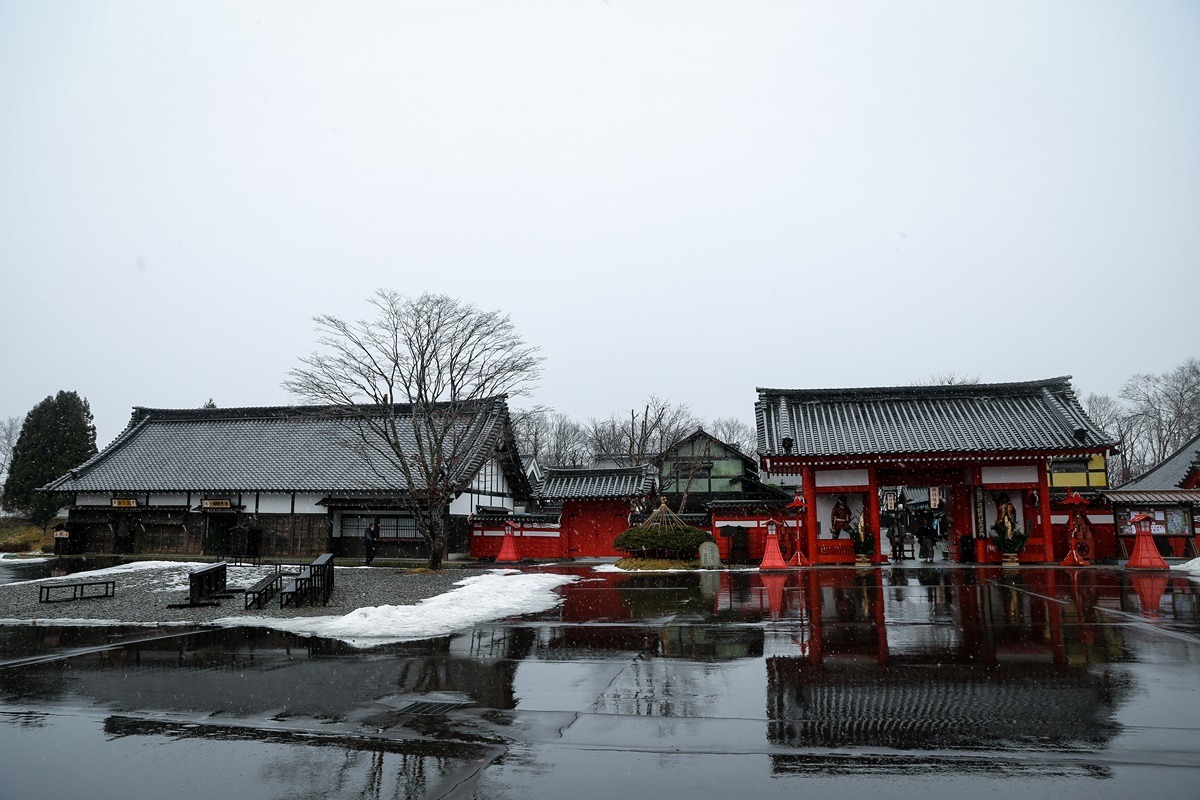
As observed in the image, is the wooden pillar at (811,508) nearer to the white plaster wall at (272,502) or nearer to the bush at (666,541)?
the bush at (666,541)

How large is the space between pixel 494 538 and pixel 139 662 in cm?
2344

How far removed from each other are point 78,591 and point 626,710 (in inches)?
623

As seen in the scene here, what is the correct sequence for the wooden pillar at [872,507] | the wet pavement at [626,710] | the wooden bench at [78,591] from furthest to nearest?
the wooden pillar at [872,507] → the wooden bench at [78,591] → the wet pavement at [626,710]

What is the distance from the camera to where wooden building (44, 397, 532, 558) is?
101ft

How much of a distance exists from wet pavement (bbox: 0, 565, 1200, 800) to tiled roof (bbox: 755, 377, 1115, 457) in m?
11.9

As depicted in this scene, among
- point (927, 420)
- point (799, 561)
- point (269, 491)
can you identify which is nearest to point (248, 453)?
point (269, 491)

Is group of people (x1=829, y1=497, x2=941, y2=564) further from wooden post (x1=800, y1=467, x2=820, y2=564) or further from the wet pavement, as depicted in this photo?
the wet pavement

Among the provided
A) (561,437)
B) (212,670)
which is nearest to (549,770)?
(212,670)

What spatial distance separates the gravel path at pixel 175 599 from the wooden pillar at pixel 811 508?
10887mm

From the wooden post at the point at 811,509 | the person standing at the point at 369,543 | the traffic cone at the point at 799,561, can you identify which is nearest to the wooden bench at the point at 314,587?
the person standing at the point at 369,543

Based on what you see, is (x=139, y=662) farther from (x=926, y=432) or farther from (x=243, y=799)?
(x=926, y=432)

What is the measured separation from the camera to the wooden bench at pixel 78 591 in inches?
579

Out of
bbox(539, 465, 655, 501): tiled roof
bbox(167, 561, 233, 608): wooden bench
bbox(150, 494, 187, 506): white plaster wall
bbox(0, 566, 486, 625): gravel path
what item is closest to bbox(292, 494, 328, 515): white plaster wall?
bbox(150, 494, 187, 506): white plaster wall

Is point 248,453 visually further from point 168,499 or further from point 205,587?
point 205,587
